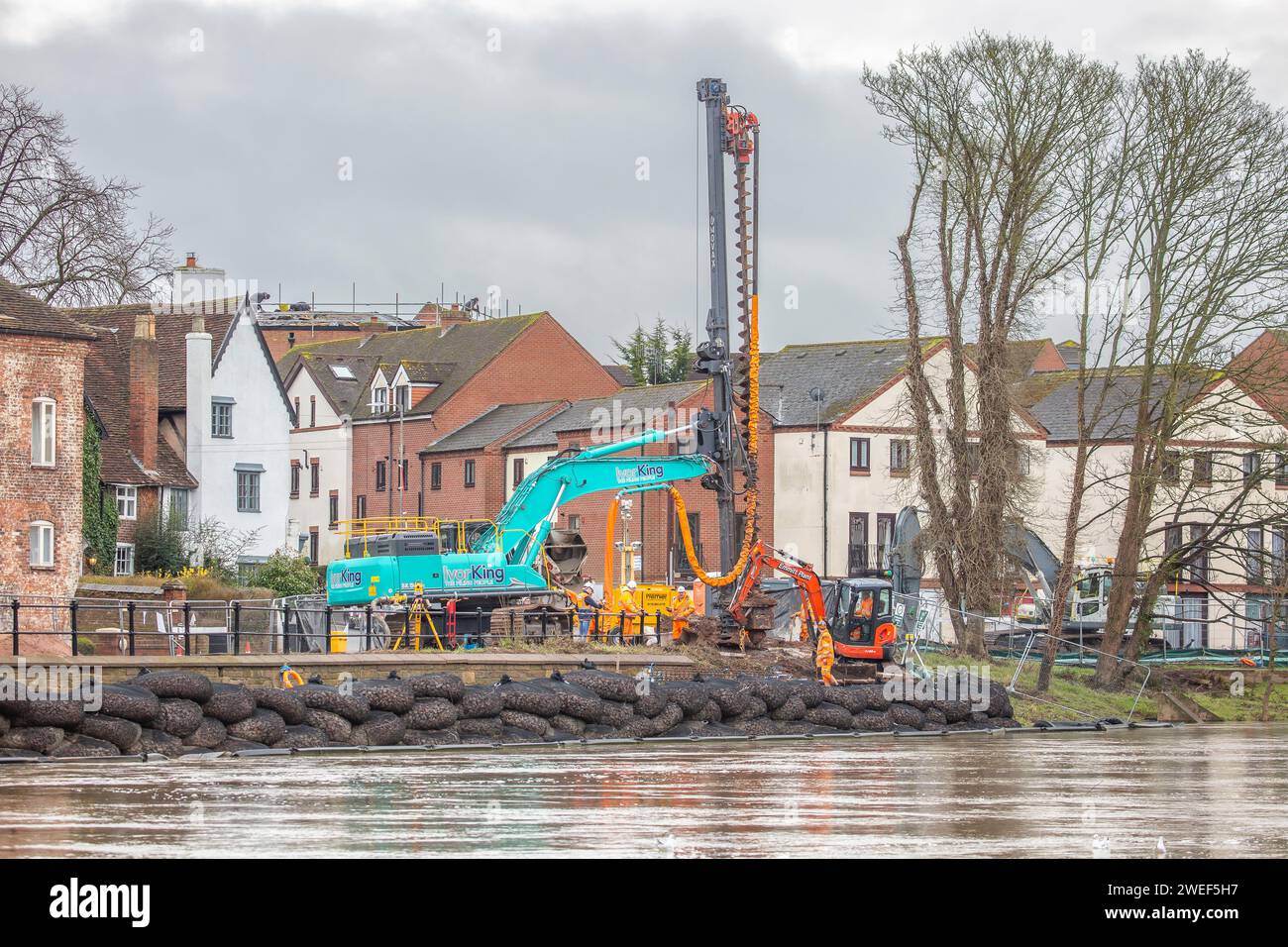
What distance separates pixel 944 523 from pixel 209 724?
25.3 metres

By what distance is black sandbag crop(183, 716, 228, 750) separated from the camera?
21234mm

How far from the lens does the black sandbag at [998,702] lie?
32062 mm

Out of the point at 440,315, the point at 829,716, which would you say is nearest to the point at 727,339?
the point at 829,716

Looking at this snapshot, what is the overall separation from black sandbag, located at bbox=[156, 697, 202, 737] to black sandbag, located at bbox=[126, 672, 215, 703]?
0.10 meters

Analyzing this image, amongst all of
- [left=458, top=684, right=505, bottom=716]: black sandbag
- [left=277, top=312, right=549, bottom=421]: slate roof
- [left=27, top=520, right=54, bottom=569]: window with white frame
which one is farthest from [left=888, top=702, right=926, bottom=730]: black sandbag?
[left=277, top=312, right=549, bottom=421]: slate roof

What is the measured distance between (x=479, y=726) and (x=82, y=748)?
5.91 metres

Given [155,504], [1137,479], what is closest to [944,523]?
[1137,479]

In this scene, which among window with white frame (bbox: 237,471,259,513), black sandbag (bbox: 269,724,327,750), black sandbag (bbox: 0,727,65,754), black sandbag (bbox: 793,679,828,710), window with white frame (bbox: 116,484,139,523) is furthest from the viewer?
window with white frame (bbox: 237,471,259,513)

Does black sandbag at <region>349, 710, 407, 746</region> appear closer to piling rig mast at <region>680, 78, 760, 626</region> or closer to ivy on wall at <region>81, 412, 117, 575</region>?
piling rig mast at <region>680, 78, 760, 626</region>

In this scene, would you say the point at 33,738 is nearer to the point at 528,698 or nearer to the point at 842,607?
the point at 528,698

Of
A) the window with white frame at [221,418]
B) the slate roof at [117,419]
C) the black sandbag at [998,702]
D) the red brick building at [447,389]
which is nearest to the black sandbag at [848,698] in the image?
the black sandbag at [998,702]

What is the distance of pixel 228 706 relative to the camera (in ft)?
70.7
